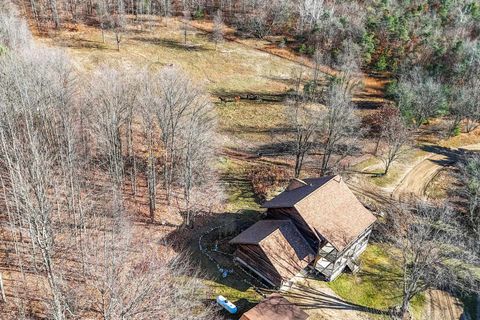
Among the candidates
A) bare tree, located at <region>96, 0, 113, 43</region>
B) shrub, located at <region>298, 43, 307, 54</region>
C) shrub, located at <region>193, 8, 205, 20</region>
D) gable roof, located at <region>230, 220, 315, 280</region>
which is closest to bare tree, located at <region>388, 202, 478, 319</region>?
gable roof, located at <region>230, 220, 315, 280</region>

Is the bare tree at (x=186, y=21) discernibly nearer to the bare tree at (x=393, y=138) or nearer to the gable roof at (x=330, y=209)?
the bare tree at (x=393, y=138)

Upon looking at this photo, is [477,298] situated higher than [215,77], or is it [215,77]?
[215,77]

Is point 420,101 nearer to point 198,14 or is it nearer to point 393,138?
point 393,138

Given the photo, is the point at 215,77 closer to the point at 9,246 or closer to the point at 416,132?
the point at 416,132

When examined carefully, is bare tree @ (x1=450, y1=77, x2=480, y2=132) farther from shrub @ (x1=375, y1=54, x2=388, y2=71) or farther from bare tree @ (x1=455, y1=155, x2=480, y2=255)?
shrub @ (x1=375, y1=54, x2=388, y2=71)

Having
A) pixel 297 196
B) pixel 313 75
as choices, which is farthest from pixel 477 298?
pixel 313 75
